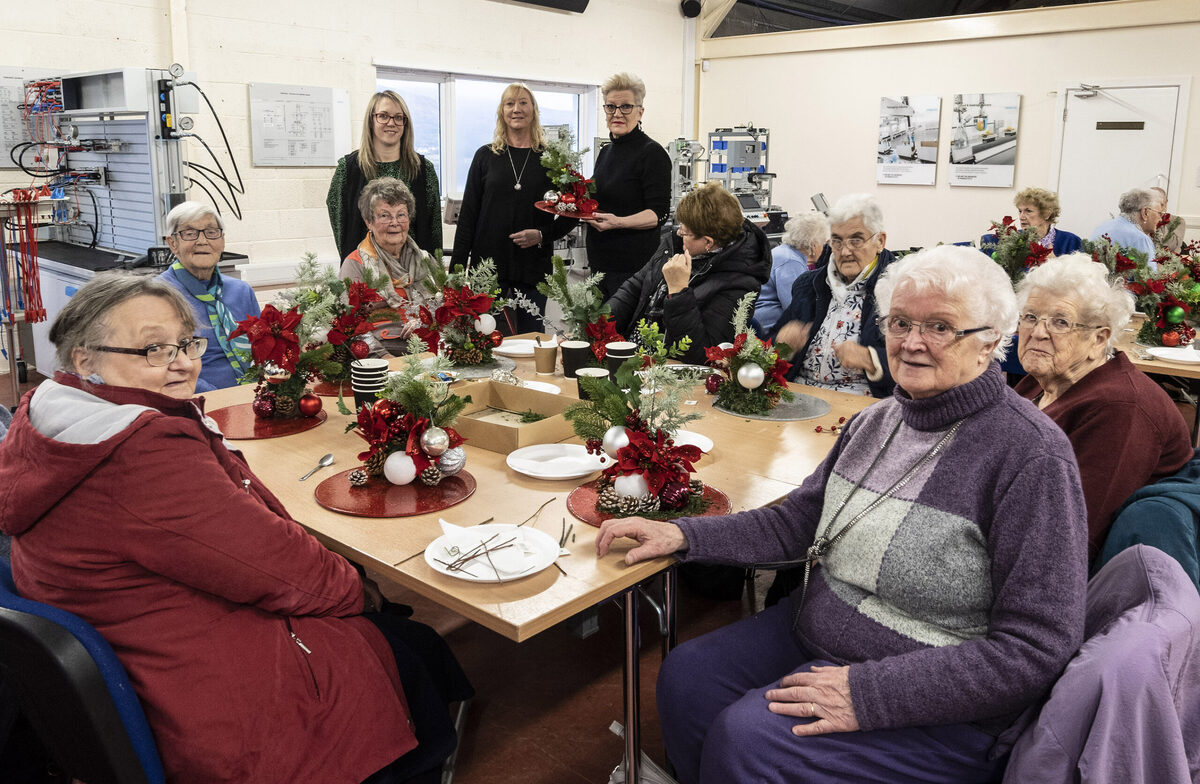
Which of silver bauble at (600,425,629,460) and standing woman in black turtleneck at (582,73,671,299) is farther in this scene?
standing woman in black turtleneck at (582,73,671,299)

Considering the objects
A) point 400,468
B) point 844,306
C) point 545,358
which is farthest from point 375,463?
point 844,306

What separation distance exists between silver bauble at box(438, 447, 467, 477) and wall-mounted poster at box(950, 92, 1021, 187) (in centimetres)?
725

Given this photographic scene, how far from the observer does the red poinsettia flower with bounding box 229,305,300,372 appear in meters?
2.49

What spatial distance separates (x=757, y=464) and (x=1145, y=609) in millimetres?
986

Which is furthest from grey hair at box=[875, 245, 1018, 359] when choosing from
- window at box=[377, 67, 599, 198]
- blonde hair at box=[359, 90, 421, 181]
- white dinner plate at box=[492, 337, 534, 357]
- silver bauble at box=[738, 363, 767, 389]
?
window at box=[377, 67, 599, 198]

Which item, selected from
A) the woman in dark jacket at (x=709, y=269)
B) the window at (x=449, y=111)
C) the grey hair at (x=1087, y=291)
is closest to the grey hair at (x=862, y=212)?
the woman in dark jacket at (x=709, y=269)

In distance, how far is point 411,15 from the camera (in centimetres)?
676

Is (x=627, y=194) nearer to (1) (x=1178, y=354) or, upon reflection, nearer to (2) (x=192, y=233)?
(2) (x=192, y=233)

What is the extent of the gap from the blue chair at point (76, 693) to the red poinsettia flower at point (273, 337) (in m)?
1.15

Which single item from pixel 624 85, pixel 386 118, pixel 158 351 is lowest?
pixel 158 351

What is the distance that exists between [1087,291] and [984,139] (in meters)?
6.61

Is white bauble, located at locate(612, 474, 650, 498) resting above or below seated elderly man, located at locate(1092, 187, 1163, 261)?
below

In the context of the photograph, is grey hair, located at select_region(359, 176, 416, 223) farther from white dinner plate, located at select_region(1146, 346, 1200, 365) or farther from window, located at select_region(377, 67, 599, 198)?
window, located at select_region(377, 67, 599, 198)

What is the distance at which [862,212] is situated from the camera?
9.72 ft
